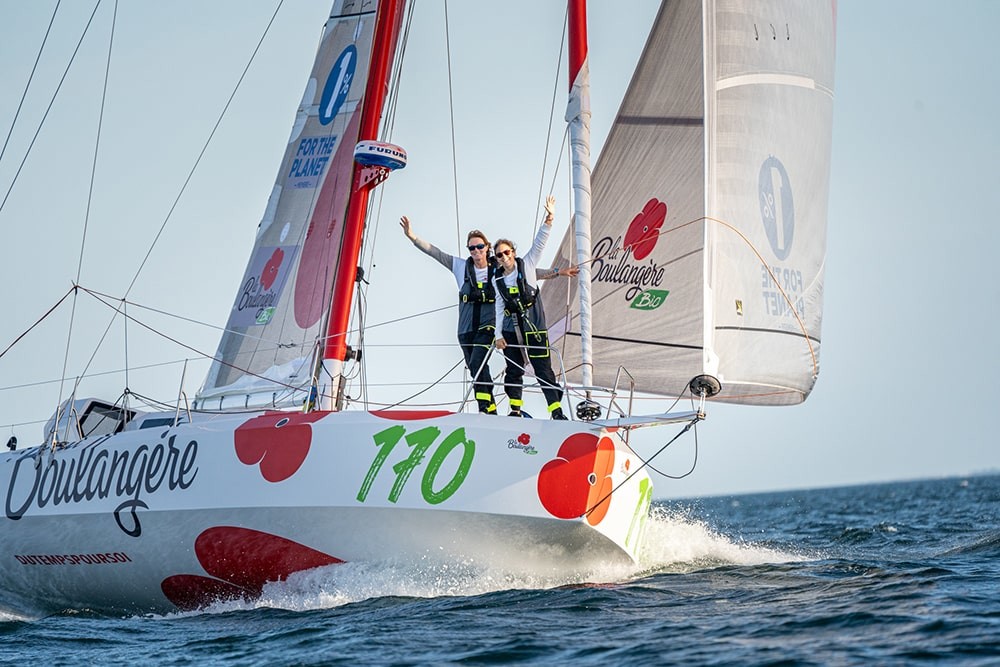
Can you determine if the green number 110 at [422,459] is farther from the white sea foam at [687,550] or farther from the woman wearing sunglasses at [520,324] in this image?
the white sea foam at [687,550]

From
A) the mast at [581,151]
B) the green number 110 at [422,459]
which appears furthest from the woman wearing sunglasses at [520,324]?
the green number 110 at [422,459]

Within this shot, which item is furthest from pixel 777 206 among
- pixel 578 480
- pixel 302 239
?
pixel 302 239

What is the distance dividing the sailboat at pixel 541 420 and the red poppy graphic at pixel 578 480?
0.01 meters

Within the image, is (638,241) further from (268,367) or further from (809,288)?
(268,367)

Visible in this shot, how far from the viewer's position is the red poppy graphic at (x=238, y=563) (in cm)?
720

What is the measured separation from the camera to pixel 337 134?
426 inches

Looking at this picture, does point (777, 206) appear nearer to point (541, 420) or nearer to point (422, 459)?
point (541, 420)

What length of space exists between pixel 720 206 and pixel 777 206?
1.85 feet

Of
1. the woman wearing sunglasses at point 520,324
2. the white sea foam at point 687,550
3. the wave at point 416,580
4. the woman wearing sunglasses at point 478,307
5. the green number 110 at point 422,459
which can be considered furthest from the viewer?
the white sea foam at point 687,550

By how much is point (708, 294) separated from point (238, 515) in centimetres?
333

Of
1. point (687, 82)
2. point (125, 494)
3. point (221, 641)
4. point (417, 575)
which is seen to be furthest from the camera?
point (687, 82)

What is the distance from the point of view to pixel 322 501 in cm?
698

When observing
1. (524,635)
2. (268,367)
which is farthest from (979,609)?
(268,367)

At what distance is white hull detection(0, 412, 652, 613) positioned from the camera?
6727 mm
